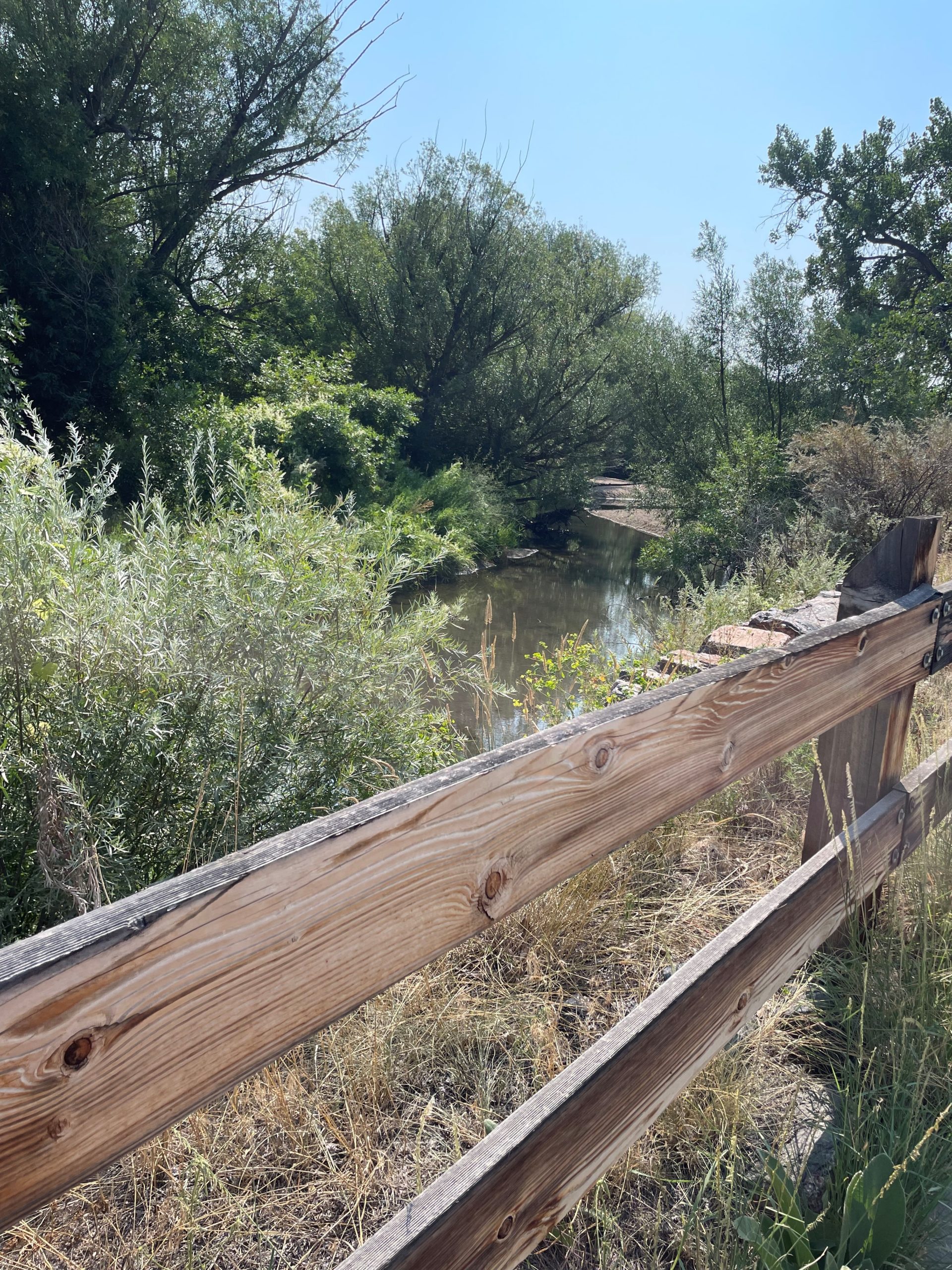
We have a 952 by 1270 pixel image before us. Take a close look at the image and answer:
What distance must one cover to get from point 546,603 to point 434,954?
14.3 meters

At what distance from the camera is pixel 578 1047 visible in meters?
2.16

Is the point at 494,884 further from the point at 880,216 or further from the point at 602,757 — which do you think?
the point at 880,216

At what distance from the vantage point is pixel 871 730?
6.80 ft

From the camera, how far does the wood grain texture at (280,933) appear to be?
0.56 meters

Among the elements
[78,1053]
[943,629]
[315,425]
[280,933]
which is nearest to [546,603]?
[315,425]

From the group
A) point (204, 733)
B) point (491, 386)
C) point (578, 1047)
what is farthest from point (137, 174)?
point (578, 1047)

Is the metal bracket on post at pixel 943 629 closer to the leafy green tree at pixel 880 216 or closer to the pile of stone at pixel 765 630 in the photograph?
the pile of stone at pixel 765 630

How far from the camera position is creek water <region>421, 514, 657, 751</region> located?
9133mm

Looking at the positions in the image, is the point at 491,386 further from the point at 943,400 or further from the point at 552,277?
the point at 943,400

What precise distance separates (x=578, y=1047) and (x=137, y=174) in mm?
16081

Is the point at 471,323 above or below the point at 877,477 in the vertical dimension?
above

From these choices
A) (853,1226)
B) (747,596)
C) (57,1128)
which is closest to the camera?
(57,1128)

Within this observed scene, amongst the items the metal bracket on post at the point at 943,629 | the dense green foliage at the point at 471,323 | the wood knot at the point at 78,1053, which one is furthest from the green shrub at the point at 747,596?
the dense green foliage at the point at 471,323

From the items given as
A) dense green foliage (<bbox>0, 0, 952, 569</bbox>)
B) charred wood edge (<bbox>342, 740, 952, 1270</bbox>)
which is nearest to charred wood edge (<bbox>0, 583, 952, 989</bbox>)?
charred wood edge (<bbox>342, 740, 952, 1270</bbox>)
